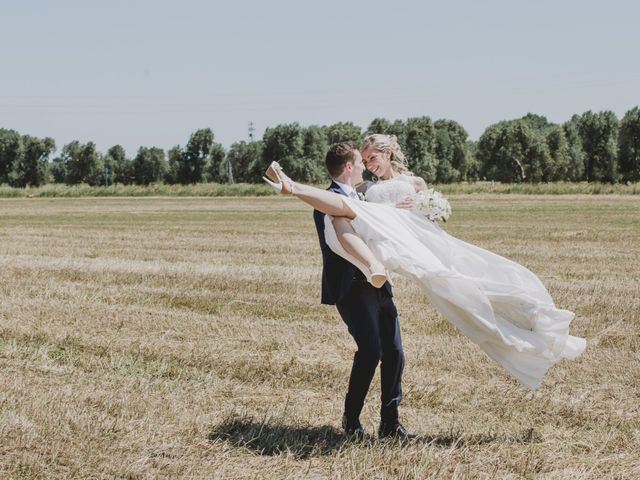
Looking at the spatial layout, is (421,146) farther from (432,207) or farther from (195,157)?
(432,207)

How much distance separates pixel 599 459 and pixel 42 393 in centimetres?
440

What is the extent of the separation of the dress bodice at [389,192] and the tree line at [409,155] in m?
88.7

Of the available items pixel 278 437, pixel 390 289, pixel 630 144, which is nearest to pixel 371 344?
pixel 390 289

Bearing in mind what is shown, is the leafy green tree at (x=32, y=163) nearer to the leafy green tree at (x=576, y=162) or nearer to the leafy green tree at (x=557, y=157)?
the leafy green tree at (x=557, y=157)

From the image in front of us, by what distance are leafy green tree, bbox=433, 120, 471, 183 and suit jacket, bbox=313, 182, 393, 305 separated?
11105cm

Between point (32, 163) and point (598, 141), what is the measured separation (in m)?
83.7

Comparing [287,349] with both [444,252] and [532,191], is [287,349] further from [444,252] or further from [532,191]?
[532,191]

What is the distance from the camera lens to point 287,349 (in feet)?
29.4

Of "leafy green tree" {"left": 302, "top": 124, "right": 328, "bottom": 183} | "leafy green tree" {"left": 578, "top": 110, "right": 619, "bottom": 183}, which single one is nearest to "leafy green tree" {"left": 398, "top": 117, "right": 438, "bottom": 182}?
"leafy green tree" {"left": 302, "top": 124, "right": 328, "bottom": 183}

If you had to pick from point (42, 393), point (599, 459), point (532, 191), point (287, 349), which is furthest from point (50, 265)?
point (532, 191)

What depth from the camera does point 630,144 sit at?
89312mm

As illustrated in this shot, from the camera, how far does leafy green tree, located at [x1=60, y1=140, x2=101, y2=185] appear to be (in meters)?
131

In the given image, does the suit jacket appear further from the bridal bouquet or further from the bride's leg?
the bridal bouquet

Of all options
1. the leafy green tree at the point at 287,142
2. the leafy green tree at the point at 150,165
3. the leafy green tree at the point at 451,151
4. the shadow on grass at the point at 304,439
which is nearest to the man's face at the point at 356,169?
the shadow on grass at the point at 304,439
